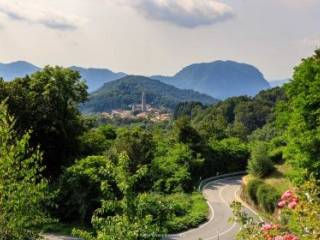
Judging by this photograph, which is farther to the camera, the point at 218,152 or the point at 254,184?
the point at 218,152

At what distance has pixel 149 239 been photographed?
12695mm

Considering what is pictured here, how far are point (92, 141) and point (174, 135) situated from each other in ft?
40.4

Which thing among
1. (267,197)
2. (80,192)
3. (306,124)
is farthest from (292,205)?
(267,197)

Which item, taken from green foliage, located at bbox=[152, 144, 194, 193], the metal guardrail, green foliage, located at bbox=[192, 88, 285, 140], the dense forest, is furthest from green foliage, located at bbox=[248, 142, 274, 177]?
green foliage, located at bbox=[192, 88, 285, 140]

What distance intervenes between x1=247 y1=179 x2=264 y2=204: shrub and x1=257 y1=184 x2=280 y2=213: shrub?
1.10 m

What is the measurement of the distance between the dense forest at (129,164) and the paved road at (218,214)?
113cm

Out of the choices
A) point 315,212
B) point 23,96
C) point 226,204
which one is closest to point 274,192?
point 226,204

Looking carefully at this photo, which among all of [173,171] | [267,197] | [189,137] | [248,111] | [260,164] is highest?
[248,111]

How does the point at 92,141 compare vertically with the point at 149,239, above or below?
above

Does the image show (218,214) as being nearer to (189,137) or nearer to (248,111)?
(189,137)

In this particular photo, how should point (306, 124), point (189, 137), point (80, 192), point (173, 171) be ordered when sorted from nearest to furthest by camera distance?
point (306, 124) → point (80, 192) → point (173, 171) → point (189, 137)

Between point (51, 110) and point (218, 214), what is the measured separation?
18994 millimetres

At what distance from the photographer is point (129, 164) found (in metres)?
50.5

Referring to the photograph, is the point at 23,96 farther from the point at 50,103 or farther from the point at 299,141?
the point at 299,141
